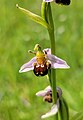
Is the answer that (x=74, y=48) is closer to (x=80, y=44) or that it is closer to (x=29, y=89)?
(x=80, y=44)

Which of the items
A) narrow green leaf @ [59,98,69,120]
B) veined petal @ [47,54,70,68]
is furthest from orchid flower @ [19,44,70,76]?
narrow green leaf @ [59,98,69,120]

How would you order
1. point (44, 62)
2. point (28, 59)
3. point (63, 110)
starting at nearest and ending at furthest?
1. point (44, 62)
2. point (63, 110)
3. point (28, 59)

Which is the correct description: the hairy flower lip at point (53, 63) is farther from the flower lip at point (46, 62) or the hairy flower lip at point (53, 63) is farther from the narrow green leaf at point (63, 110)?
the narrow green leaf at point (63, 110)

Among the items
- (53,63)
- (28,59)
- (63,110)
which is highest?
(53,63)

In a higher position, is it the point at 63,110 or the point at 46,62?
the point at 46,62

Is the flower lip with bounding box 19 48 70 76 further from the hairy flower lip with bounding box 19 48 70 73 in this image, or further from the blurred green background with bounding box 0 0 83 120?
the blurred green background with bounding box 0 0 83 120

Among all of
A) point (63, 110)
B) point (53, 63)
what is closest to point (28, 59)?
point (63, 110)

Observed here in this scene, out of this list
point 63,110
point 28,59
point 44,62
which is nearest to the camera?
point 44,62

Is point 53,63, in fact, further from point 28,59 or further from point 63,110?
point 28,59

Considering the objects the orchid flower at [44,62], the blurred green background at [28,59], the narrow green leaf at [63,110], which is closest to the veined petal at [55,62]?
the orchid flower at [44,62]

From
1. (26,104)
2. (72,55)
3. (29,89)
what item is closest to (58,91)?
(26,104)
